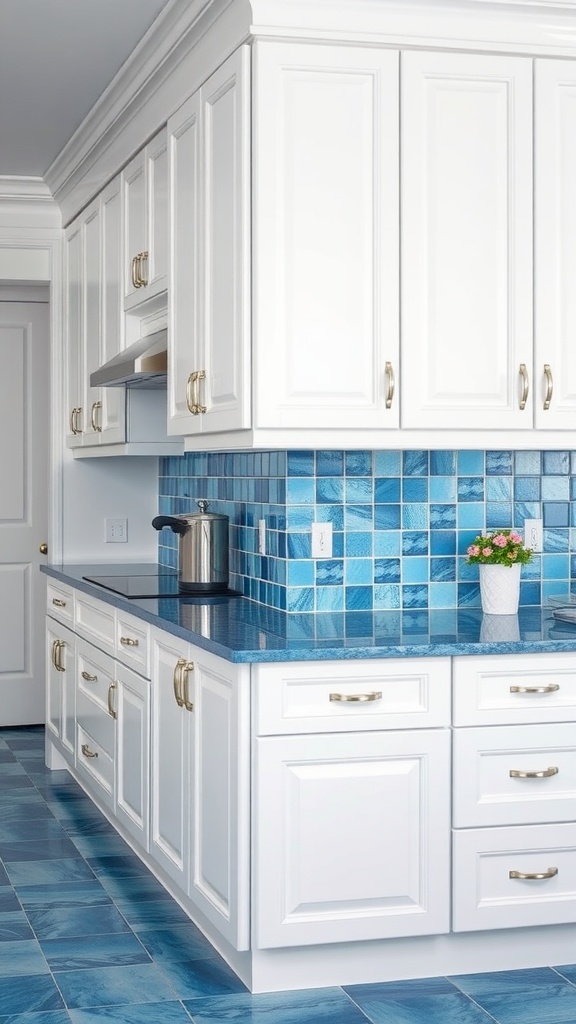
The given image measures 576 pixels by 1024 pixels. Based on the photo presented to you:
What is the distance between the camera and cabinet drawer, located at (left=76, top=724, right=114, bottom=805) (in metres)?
4.24

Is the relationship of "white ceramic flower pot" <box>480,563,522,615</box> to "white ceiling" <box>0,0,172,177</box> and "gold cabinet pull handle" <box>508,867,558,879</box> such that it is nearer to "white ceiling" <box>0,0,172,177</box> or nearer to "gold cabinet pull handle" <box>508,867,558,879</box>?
"gold cabinet pull handle" <box>508,867,558,879</box>

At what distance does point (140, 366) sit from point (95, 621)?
1.02 m

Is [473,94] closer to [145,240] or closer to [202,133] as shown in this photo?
[202,133]

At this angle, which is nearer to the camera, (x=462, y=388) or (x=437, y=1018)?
(x=437, y=1018)

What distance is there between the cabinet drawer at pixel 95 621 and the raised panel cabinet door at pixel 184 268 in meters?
0.75

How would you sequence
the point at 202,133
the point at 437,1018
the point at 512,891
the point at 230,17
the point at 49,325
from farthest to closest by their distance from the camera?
the point at 49,325, the point at 202,133, the point at 230,17, the point at 512,891, the point at 437,1018

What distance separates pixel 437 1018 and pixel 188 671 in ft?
3.37

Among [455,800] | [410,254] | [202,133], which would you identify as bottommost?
[455,800]

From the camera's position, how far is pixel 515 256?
3.33 m

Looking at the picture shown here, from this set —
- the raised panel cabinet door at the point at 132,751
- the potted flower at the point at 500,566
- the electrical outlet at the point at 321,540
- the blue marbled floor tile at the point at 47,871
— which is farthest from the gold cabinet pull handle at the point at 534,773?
the blue marbled floor tile at the point at 47,871

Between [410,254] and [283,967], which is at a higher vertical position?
[410,254]

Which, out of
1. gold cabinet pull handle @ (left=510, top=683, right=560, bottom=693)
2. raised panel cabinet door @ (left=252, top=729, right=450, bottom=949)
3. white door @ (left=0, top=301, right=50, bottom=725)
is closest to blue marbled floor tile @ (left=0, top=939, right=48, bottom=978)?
raised panel cabinet door @ (left=252, top=729, right=450, bottom=949)

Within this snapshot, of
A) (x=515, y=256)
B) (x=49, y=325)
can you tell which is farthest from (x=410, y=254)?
(x=49, y=325)

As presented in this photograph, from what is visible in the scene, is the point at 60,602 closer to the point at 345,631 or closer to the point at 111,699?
the point at 111,699
